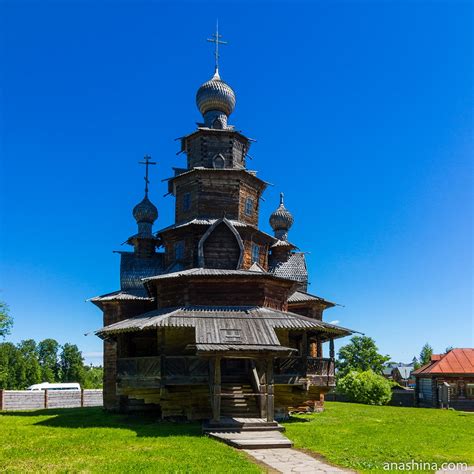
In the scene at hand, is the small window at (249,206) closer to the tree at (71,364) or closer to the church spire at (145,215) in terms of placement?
the church spire at (145,215)

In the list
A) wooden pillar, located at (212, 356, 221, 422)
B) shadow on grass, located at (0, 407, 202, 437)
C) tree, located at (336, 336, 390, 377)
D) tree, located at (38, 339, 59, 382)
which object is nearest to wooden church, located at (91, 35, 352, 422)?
wooden pillar, located at (212, 356, 221, 422)

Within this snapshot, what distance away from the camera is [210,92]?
25.5 meters

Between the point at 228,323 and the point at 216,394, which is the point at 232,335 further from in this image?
the point at 216,394

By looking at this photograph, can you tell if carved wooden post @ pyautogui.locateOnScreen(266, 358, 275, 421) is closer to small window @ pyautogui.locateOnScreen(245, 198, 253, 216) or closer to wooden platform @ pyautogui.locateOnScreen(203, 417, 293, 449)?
wooden platform @ pyautogui.locateOnScreen(203, 417, 293, 449)

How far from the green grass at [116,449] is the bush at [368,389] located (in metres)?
19.8

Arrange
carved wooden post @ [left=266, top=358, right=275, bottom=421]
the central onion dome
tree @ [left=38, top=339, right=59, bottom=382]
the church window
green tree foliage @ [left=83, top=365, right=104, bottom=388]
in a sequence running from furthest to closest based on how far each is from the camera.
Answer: tree @ [left=38, top=339, right=59, bottom=382] → green tree foliage @ [left=83, top=365, right=104, bottom=388] → the central onion dome → the church window → carved wooden post @ [left=266, top=358, right=275, bottom=421]

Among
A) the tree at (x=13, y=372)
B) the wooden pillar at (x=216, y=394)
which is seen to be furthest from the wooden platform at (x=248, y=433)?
the tree at (x=13, y=372)

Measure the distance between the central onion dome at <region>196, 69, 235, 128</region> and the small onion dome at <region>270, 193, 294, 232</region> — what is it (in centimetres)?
630

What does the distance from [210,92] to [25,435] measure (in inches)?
709

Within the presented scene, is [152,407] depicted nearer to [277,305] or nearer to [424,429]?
[277,305]

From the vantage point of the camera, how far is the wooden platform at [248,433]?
1228 centimetres

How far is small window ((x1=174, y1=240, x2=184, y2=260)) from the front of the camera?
23.1 metres

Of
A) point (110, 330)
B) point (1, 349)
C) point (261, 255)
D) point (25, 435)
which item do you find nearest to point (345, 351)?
point (261, 255)

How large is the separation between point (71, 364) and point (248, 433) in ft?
245
